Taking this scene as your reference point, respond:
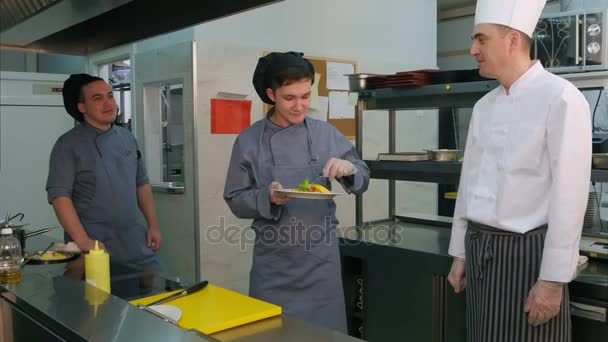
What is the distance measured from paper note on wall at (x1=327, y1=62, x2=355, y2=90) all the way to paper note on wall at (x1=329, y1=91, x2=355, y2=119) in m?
0.04

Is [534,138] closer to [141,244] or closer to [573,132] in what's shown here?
[573,132]

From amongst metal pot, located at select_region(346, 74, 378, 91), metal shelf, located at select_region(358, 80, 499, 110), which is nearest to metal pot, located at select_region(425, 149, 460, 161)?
metal shelf, located at select_region(358, 80, 499, 110)

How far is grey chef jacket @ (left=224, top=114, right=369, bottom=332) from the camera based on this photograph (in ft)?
6.00

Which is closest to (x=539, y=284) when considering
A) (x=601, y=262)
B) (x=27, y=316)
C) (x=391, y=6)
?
(x=601, y=262)

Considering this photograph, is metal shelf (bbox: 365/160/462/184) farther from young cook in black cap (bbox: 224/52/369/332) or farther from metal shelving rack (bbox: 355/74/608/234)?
young cook in black cap (bbox: 224/52/369/332)

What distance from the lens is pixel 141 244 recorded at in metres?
2.48

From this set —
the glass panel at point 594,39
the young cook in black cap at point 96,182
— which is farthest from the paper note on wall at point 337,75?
the young cook in black cap at point 96,182

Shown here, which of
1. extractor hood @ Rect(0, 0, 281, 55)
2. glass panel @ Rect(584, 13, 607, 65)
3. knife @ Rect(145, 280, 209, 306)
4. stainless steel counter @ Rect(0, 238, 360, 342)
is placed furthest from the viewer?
glass panel @ Rect(584, 13, 607, 65)

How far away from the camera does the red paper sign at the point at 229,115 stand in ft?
11.2

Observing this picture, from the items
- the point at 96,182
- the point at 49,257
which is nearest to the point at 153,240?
the point at 96,182

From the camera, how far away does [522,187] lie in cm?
169

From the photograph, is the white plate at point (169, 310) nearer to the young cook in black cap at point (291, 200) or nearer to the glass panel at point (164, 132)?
the young cook in black cap at point (291, 200)

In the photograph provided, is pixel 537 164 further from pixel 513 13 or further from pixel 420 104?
pixel 420 104

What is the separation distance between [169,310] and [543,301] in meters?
1.05
